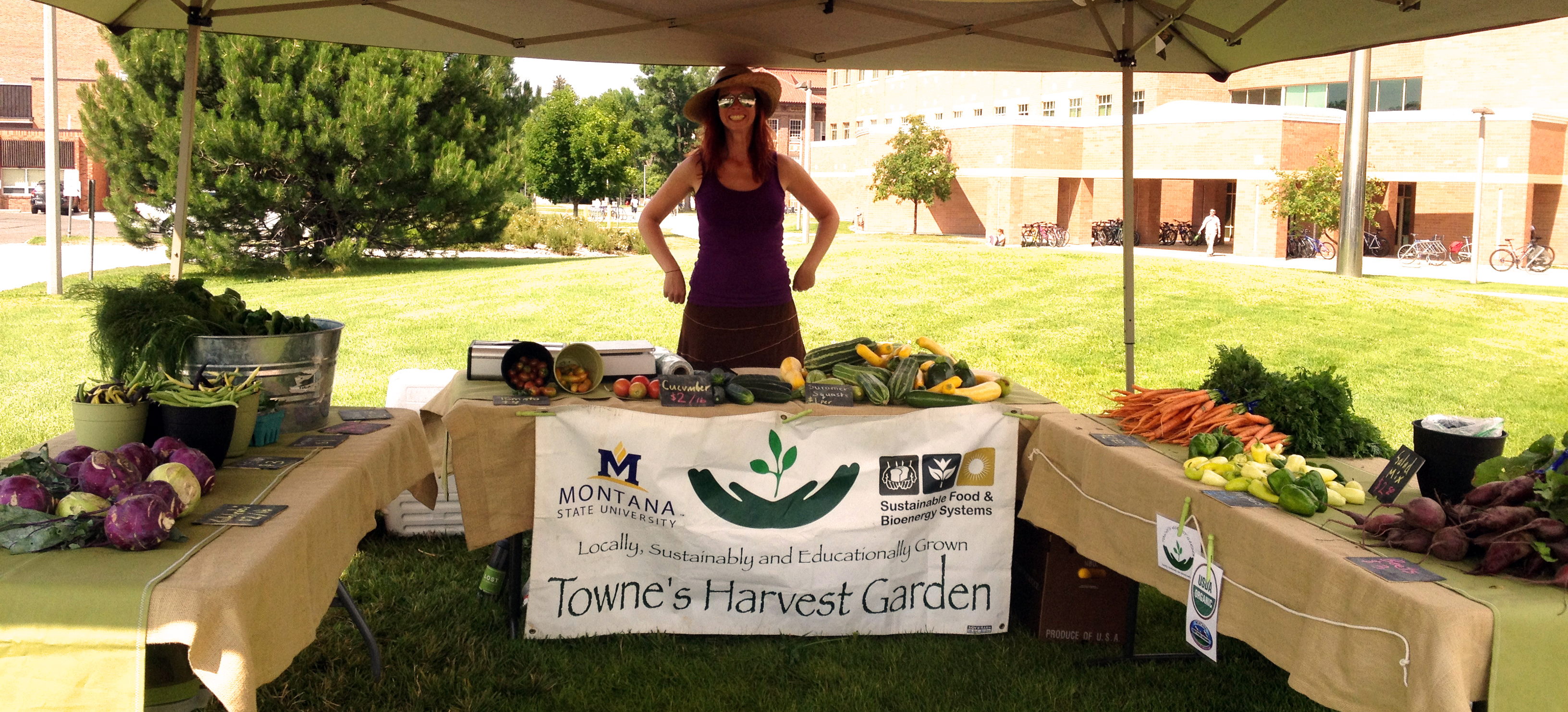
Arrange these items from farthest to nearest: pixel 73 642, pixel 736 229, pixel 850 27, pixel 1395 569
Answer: pixel 850 27 → pixel 736 229 → pixel 1395 569 → pixel 73 642

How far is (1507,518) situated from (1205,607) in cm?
81

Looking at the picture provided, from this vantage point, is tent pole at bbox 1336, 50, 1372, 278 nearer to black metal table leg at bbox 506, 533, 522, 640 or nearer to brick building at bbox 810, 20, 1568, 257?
brick building at bbox 810, 20, 1568, 257

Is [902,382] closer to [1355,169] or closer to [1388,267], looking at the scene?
[1355,169]

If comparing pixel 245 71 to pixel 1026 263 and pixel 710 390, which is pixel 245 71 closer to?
pixel 1026 263

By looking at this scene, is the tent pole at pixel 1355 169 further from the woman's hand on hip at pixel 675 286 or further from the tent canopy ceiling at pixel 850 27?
the woman's hand on hip at pixel 675 286

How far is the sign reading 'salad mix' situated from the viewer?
400 centimetres

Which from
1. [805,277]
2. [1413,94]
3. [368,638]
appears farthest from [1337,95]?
[368,638]

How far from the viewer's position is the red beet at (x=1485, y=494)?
8.43ft

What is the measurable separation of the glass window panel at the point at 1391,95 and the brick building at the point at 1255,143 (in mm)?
44

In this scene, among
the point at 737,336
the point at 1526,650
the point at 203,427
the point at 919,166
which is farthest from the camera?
the point at 919,166

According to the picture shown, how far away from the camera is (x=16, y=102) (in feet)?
187

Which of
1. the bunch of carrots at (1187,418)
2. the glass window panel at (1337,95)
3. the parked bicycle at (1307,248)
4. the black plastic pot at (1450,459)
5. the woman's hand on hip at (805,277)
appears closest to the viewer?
the black plastic pot at (1450,459)

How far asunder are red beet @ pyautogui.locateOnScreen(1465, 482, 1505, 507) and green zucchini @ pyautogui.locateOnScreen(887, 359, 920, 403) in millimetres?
1929

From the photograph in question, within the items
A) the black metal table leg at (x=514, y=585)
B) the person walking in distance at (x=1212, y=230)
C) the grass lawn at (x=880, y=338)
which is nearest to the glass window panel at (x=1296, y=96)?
the person walking in distance at (x=1212, y=230)
